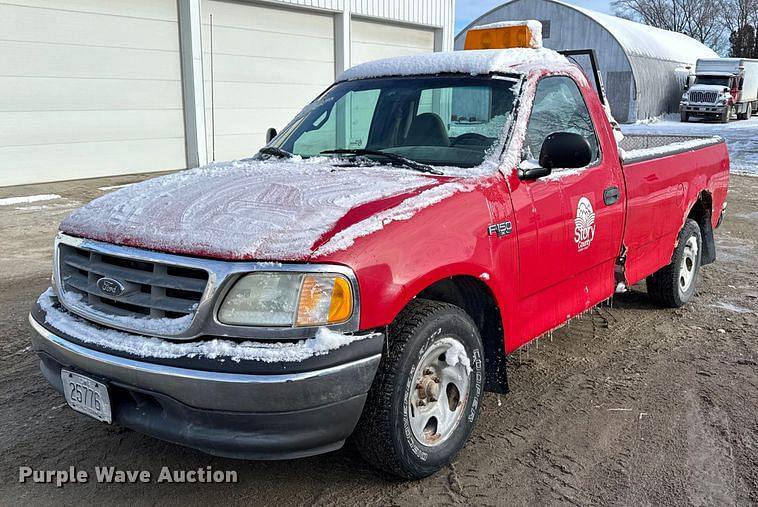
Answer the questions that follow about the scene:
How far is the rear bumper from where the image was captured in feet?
8.24

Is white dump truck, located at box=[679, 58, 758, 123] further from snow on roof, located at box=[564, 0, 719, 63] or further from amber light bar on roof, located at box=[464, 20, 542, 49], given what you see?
amber light bar on roof, located at box=[464, 20, 542, 49]

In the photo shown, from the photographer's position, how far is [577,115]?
4352mm

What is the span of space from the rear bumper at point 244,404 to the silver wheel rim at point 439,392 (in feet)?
1.35

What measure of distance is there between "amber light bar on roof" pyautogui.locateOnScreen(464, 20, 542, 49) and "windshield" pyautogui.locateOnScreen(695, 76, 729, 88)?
34.6 meters

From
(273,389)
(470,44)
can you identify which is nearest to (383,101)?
(470,44)

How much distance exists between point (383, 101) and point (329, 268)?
2039 mm

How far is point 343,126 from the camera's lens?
4363 mm

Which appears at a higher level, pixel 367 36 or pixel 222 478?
pixel 367 36

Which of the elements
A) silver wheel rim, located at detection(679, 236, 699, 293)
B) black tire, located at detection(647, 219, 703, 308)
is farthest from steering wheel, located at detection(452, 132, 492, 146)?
silver wheel rim, located at detection(679, 236, 699, 293)

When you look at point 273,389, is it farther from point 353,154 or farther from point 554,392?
point 554,392

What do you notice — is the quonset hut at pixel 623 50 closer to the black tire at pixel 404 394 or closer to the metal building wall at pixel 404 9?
the metal building wall at pixel 404 9

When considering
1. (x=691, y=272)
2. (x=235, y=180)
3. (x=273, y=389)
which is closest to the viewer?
(x=273, y=389)

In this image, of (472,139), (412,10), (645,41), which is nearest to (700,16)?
(645,41)

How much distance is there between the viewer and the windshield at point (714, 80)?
34844 millimetres
